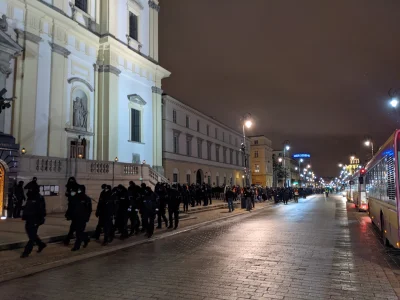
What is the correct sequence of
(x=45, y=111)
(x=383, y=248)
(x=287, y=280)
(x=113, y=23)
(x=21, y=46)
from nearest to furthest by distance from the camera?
(x=287, y=280)
(x=383, y=248)
(x=21, y=46)
(x=45, y=111)
(x=113, y=23)

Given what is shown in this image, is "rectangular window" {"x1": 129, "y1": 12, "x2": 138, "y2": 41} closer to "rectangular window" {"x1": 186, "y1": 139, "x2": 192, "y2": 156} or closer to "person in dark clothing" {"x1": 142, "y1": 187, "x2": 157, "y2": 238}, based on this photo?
"rectangular window" {"x1": 186, "y1": 139, "x2": 192, "y2": 156}

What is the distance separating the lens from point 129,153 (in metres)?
31.4

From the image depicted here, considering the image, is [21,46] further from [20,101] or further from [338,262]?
[338,262]

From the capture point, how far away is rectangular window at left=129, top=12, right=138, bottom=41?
34312 millimetres

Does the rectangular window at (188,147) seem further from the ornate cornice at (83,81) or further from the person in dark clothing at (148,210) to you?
the person in dark clothing at (148,210)

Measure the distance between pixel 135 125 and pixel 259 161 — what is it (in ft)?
199

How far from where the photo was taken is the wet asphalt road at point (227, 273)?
5992 mm

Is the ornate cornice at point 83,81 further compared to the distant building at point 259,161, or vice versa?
the distant building at point 259,161

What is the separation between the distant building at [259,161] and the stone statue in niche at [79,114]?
65.6 meters

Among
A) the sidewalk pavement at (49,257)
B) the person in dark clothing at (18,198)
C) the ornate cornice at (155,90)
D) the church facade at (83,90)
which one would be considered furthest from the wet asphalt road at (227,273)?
the ornate cornice at (155,90)

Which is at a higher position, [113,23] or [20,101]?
[113,23]

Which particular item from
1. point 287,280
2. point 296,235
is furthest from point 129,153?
point 287,280

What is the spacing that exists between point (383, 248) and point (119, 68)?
25718 millimetres

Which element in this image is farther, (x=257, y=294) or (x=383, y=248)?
(x=383, y=248)
